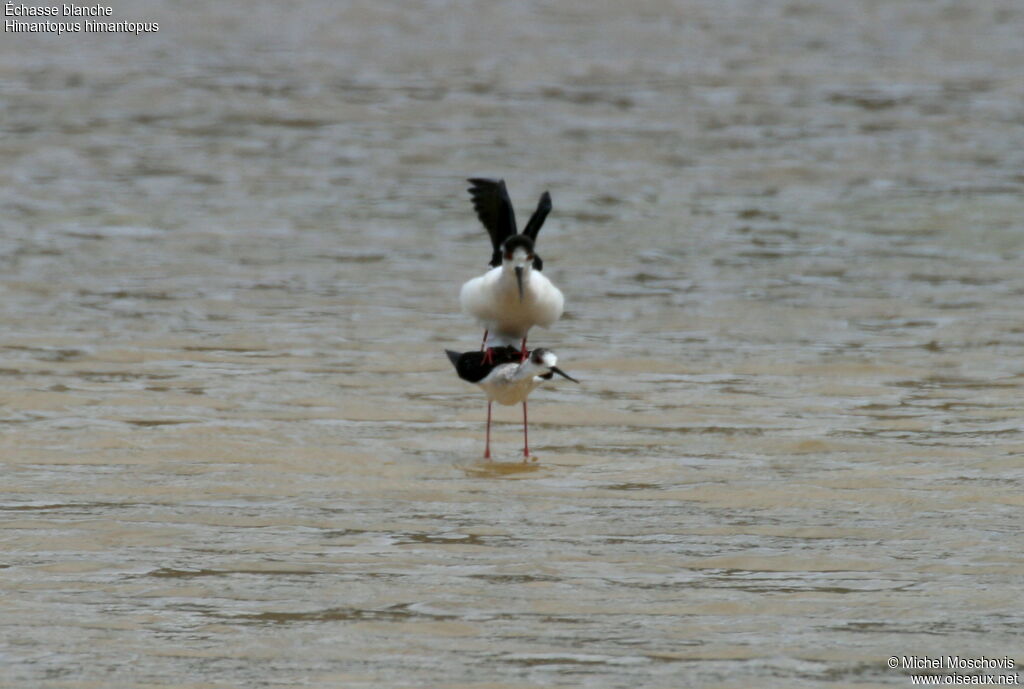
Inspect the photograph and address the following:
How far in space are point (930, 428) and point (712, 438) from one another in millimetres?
1094

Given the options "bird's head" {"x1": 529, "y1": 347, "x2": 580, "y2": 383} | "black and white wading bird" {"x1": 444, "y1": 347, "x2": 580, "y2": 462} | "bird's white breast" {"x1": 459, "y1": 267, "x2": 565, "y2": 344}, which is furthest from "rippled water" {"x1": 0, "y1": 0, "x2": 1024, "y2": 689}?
"bird's white breast" {"x1": 459, "y1": 267, "x2": 565, "y2": 344}

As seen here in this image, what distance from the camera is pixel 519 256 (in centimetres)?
832

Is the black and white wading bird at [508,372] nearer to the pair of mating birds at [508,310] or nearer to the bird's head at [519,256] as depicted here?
the pair of mating birds at [508,310]

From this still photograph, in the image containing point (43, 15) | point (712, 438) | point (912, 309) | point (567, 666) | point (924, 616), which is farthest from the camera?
point (43, 15)

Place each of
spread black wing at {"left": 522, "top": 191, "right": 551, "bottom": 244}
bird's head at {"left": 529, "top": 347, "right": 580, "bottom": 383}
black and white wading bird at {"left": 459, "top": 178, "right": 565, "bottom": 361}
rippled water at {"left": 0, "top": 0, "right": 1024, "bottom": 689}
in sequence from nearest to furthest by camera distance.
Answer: rippled water at {"left": 0, "top": 0, "right": 1024, "bottom": 689}, bird's head at {"left": 529, "top": 347, "right": 580, "bottom": 383}, black and white wading bird at {"left": 459, "top": 178, "right": 565, "bottom": 361}, spread black wing at {"left": 522, "top": 191, "right": 551, "bottom": 244}

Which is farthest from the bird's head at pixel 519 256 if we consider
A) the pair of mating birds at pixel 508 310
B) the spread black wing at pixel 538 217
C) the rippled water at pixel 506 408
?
the rippled water at pixel 506 408

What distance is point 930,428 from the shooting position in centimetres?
869

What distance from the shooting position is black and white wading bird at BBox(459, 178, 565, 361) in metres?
8.41

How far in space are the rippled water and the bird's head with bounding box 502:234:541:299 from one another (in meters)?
0.85

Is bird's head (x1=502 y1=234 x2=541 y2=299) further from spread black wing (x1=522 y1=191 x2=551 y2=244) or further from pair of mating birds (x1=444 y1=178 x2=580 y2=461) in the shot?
spread black wing (x1=522 y1=191 x2=551 y2=244)

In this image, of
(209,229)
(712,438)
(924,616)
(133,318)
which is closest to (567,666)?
(924,616)

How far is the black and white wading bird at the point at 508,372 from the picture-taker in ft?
26.9

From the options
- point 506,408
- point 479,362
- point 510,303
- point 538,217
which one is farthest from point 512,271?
point 506,408

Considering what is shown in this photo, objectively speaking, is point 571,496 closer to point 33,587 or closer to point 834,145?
point 33,587
